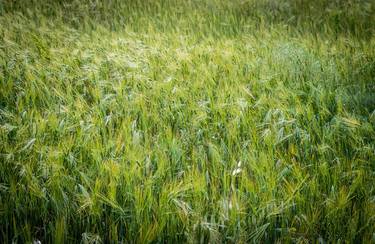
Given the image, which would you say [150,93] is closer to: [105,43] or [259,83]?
[259,83]

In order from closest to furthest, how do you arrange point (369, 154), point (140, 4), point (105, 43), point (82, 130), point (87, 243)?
1. point (87, 243)
2. point (369, 154)
3. point (82, 130)
4. point (105, 43)
5. point (140, 4)

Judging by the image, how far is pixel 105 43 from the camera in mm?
3664

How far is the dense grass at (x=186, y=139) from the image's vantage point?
137 cm

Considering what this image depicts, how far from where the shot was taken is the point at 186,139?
1.98 metres

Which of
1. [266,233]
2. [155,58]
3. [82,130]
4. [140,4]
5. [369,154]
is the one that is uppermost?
[140,4]

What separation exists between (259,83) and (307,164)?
1.04 metres

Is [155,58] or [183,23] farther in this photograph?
[183,23]

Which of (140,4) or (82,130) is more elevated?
(140,4)

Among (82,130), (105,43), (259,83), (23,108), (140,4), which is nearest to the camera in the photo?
(82,130)

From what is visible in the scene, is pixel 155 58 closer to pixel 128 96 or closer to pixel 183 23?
pixel 128 96

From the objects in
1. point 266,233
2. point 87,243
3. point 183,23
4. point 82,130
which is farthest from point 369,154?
point 183,23

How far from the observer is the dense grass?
1.37 m

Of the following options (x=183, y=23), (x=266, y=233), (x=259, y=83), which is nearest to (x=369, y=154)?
(x=266, y=233)

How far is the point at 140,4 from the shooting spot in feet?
17.9
